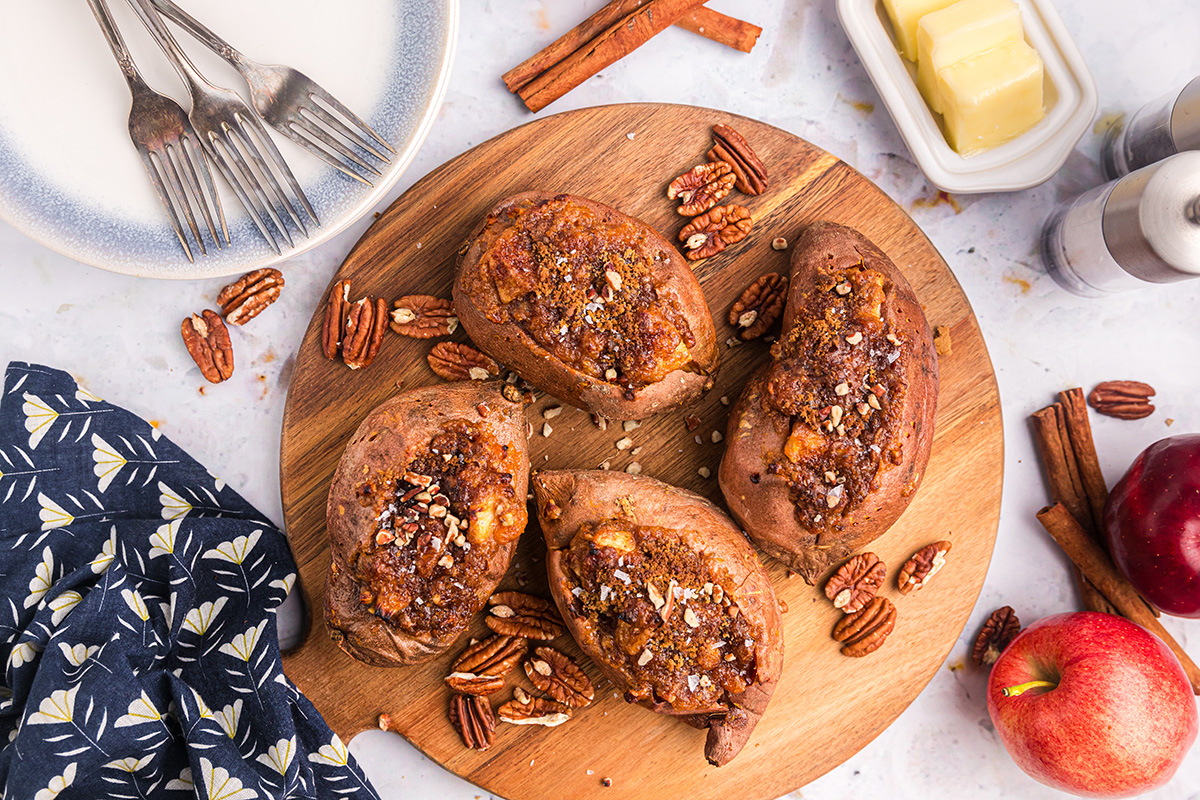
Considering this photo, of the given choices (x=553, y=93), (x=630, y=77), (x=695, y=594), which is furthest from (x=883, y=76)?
(x=695, y=594)

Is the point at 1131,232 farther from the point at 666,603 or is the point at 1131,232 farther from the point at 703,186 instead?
the point at 666,603

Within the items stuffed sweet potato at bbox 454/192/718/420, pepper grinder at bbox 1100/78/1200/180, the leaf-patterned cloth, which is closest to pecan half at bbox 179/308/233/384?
the leaf-patterned cloth

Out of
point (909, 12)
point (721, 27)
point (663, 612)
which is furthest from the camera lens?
point (721, 27)

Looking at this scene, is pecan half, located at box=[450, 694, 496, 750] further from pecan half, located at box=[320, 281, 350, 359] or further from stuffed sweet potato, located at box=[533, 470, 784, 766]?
pecan half, located at box=[320, 281, 350, 359]

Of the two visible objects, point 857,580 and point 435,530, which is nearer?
point 435,530

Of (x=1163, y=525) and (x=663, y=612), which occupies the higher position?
(x=663, y=612)

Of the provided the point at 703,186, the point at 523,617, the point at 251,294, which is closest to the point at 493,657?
the point at 523,617

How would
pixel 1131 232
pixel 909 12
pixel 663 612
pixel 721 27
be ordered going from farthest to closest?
1. pixel 721 27
2. pixel 909 12
3. pixel 1131 232
4. pixel 663 612

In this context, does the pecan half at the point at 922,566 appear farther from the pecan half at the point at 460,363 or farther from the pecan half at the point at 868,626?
the pecan half at the point at 460,363

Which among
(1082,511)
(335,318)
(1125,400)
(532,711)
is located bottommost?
(1082,511)
